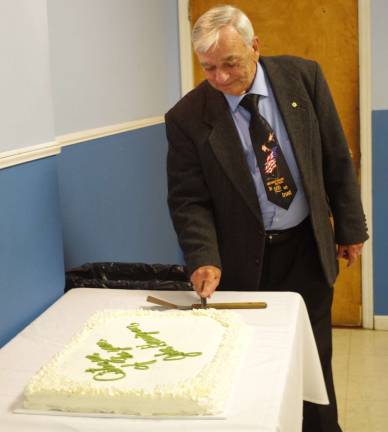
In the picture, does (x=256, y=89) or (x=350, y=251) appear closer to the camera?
(x=256, y=89)

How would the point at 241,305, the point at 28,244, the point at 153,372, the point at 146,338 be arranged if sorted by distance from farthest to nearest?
the point at 28,244 → the point at 241,305 → the point at 146,338 → the point at 153,372

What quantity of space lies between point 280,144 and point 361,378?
1.59m

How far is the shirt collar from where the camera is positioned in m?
2.19

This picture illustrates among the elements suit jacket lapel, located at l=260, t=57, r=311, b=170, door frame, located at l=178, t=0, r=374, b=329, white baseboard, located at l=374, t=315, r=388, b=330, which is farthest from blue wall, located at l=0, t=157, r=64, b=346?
white baseboard, located at l=374, t=315, r=388, b=330

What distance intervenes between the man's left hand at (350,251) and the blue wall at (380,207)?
1499 millimetres

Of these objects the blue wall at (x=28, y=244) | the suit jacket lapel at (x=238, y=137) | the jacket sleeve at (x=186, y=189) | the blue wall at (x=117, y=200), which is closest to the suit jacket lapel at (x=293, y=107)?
the suit jacket lapel at (x=238, y=137)

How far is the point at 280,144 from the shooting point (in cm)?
218

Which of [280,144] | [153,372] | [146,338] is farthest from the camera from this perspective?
[280,144]

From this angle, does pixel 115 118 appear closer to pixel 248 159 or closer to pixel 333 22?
pixel 248 159

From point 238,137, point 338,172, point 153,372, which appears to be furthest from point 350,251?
point 153,372

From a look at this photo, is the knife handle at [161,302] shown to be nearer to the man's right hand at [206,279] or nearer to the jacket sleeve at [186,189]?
the man's right hand at [206,279]

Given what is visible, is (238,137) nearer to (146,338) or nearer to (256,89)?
(256,89)

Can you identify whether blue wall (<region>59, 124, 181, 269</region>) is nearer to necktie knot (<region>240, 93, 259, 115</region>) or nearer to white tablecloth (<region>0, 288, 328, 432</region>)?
white tablecloth (<region>0, 288, 328, 432</region>)

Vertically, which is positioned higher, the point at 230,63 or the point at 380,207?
the point at 230,63
